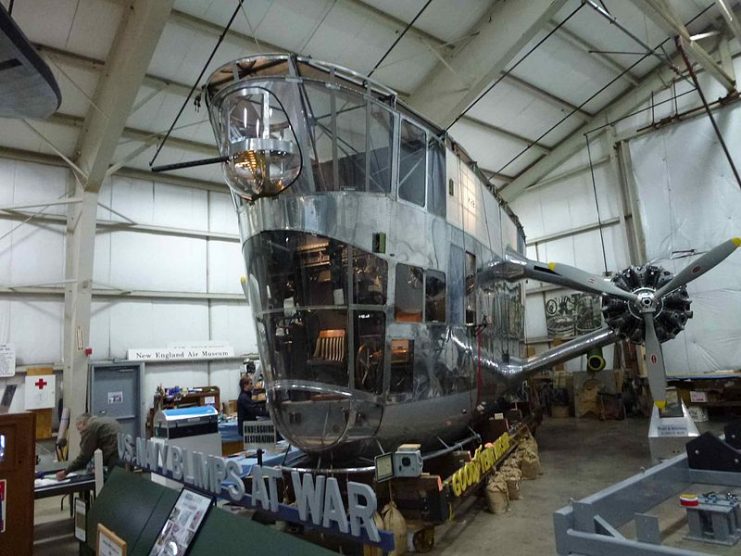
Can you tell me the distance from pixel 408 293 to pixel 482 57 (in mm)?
8008

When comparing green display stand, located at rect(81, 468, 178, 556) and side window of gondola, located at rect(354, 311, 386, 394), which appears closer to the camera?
green display stand, located at rect(81, 468, 178, 556)

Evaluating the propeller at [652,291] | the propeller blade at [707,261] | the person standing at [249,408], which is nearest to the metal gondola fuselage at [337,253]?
→ the propeller at [652,291]

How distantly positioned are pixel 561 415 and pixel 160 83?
14755 mm

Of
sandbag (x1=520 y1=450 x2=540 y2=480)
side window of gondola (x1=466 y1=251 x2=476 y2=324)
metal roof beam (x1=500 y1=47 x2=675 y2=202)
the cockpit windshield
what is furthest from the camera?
metal roof beam (x1=500 y1=47 x2=675 y2=202)

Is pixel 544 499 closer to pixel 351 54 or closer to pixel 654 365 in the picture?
pixel 654 365

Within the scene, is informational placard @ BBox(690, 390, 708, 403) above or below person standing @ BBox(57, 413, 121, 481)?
below

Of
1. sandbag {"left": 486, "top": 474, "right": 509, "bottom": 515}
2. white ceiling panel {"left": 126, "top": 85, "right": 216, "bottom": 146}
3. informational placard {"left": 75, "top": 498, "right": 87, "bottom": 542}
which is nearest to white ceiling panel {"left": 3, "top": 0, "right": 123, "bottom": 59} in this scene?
white ceiling panel {"left": 126, "top": 85, "right": 216, "bottom": 146}

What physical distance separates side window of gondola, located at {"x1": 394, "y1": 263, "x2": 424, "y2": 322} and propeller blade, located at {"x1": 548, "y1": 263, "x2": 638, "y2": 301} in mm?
3730

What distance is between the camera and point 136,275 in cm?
1339

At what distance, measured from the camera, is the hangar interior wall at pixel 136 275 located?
1166cm

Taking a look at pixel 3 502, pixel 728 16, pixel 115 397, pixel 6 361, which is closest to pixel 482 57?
pixel 728 16

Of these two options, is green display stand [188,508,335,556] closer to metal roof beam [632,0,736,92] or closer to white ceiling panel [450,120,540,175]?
metal roof beam [632,0,736,92]

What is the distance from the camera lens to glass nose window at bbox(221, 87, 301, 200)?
4871 mm

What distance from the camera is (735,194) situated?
13.3 m
